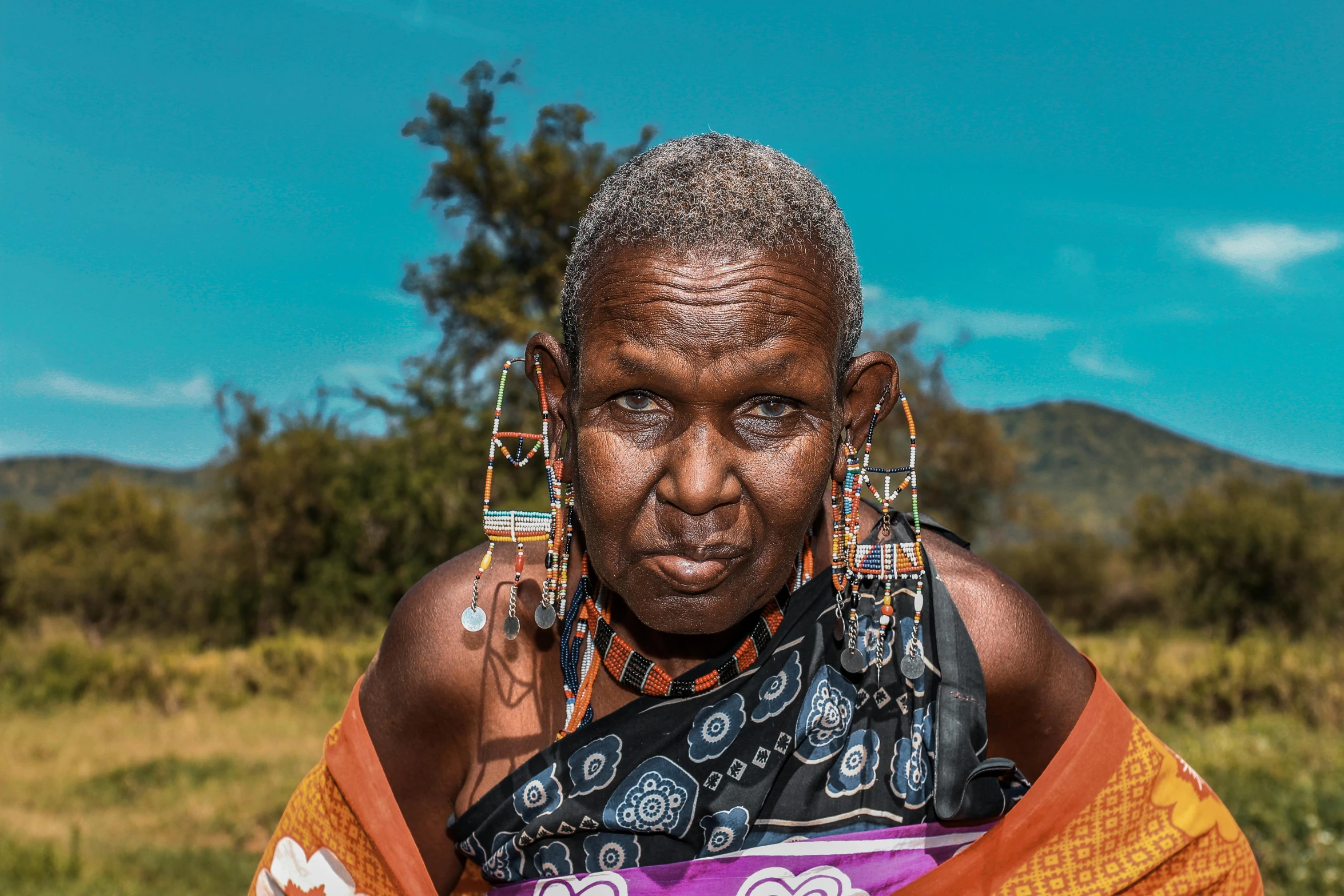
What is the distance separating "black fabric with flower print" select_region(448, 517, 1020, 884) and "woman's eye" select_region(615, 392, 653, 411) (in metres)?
0.57

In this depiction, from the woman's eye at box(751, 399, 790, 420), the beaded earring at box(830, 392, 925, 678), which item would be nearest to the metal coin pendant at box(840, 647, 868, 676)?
the beaded earring at box(830, 392, 925, 678)

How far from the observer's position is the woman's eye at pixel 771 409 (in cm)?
175

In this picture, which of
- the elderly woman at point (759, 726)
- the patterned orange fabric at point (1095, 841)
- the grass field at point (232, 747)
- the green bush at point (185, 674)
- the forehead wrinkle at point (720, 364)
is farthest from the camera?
the green bush at point (185, 674)

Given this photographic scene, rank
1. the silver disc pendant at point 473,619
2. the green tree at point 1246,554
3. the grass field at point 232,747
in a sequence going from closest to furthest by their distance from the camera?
the silver disc pendant at point 473,619 < the grass field at point 232,747 < the green tree at point 1246,554

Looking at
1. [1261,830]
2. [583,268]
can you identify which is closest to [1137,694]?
[1261,830]

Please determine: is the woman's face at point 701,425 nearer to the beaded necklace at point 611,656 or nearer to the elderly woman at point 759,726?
the elderly woman at point 759,726

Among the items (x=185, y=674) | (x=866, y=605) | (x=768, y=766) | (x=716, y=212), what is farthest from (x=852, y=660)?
(x=185, y=674)

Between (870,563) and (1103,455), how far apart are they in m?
103

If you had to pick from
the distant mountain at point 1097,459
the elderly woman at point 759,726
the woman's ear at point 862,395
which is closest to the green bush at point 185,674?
the elderly woman at point 759,726

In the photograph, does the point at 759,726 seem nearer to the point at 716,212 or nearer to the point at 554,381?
the point at 554,381

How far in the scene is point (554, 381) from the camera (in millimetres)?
1967

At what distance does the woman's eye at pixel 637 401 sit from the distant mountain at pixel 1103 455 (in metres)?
81.2

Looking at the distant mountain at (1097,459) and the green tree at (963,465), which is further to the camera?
the distant mountain at (1097,459)

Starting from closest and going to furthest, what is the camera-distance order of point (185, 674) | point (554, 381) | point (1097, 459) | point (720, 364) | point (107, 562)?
point (720, 364) < point (554, 381) < point (185, 674) < point (107, 562) < point (1097, 459)
